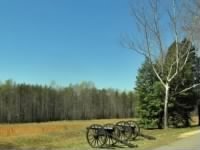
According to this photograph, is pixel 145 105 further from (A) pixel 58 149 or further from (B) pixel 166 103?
(A) pixel 58 149

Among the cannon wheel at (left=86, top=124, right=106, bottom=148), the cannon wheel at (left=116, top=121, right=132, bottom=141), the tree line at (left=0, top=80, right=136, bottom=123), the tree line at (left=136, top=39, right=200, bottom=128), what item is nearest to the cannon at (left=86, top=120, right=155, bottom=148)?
the cannon wheel at (left=86, top=124, right=106, bottom=148)

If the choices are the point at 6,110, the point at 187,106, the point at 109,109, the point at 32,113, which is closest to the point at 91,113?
the point at 109,109

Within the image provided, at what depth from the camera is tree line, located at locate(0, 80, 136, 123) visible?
7119 cm

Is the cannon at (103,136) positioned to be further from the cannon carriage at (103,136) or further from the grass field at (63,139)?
the grass field at (63,139)

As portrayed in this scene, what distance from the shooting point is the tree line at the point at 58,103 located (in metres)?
71.2

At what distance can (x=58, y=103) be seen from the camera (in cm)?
7994

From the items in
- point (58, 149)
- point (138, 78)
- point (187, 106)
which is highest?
point (138, 78)

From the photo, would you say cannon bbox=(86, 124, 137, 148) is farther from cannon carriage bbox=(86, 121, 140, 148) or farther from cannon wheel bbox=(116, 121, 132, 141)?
cannon wheel bbox=(116, 121, 132, 141)

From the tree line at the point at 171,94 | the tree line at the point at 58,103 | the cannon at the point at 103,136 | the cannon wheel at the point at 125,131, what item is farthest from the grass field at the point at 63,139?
the tree line at the point at 58,103

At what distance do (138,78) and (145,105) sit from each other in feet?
9.16

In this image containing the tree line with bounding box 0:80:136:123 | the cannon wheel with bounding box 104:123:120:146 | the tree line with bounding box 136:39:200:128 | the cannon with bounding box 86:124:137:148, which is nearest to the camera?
the cannon with bounding box 86:124:137:148

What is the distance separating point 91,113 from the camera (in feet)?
285

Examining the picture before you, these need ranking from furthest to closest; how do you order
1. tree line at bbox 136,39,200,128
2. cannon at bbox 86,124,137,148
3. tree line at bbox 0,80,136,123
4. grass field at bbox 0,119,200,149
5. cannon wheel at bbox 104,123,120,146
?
tree line at bbox 0,80,136,123 → tree line at bbox 136,39,200,128 → grass field at bbox 0,119,200,149 → cannon wheel at bbox 104,123,120,146 → cannon at bbox 86,124,137,148

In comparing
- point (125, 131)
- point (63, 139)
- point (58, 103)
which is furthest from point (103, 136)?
point (58, 103)
